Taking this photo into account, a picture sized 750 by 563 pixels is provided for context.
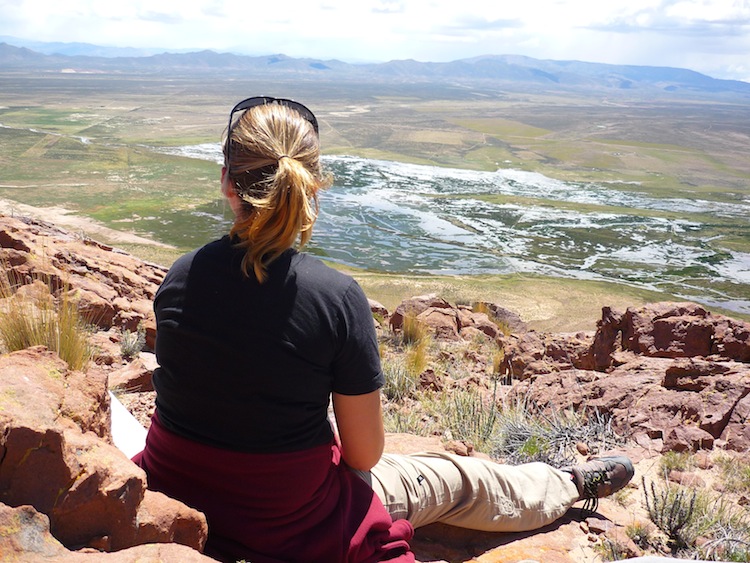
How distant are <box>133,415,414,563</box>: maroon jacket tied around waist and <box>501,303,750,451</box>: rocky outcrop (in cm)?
280

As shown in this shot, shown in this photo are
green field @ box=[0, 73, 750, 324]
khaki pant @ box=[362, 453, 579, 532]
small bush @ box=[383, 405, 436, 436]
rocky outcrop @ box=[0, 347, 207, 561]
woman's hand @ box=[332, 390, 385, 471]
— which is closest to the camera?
rocky outcrop @ box=[0, 347, 207, 561]

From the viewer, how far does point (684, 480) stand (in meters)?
3.49

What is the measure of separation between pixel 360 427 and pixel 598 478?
5.31 feet

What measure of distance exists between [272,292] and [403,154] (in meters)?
55.0

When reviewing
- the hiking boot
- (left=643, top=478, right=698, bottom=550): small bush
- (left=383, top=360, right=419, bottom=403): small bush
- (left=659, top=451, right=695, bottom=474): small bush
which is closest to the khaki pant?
the hiking boot

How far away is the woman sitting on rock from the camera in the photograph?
171 centimetres

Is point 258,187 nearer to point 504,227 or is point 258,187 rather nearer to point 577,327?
point 577,327

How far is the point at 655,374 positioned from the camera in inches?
208

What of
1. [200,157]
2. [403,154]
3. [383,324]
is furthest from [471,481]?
[403,154]

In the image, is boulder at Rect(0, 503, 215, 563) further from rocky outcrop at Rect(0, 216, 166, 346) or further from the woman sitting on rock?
rocky outcrop at Rect(0, 216, 166, 346)

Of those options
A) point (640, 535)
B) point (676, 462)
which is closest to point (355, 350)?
point (640, 535)

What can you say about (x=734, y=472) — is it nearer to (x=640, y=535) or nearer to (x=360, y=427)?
(x=640, y=535)

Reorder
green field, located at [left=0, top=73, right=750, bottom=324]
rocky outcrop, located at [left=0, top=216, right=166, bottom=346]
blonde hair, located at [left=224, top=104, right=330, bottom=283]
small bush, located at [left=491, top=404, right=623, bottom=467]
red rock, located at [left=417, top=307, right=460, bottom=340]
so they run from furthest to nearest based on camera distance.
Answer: green field, located at [left=0, top=73, right=750, bottom=324] < red rock, located at [left=417, top=307, right=460, bottom=340] < rocky outcrop, located at [left=0, top=216, right=166, bottom=346] < small bush, located at [left=491, top=404, right=623, bottom=467] < blonde hair, located at [left=224, top=104, right=330, bottom=283]

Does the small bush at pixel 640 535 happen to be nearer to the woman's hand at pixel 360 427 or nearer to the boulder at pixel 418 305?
the woman's hand at pixel 360 427
